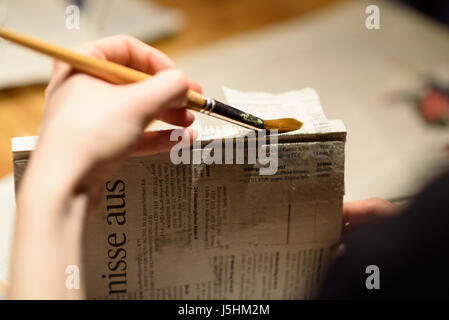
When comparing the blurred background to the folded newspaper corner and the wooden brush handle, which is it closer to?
the folded newspaper corner

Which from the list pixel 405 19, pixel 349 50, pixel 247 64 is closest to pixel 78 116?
pixel 247 64

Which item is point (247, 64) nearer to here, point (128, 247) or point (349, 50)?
point (349, 50)

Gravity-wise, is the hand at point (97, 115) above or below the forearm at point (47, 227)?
above

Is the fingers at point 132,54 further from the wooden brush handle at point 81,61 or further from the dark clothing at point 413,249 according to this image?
the dark clothing at point 413,249

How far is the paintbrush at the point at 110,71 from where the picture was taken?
1.04ft

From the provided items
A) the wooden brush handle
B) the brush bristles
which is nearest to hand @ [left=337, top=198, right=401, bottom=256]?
the brush bristles

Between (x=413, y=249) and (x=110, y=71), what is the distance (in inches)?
8.5

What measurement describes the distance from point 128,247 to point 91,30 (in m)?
0.59

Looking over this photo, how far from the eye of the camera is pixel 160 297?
18.0 inches

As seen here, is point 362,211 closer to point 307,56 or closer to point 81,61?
point 81,61

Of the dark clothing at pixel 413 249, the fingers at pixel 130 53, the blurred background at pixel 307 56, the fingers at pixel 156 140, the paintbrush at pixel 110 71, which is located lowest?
the dark clothing at pixel 413 249

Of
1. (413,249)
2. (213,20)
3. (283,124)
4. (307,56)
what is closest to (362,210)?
(283,124)

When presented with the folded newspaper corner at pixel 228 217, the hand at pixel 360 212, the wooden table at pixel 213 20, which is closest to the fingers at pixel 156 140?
the folded newspaper corner at pixel 228 217

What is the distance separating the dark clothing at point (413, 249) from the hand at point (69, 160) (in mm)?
148
